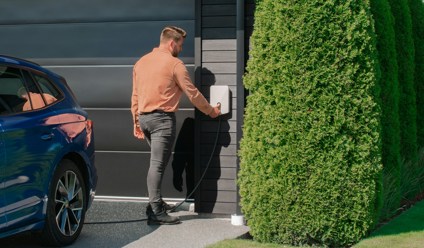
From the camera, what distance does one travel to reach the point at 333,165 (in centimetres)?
684

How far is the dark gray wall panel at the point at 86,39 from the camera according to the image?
9008mm

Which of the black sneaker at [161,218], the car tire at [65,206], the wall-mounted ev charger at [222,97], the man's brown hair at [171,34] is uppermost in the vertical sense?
the man's brown hair at [171,34]

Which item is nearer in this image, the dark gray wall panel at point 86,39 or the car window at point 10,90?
the car window at point 10,90

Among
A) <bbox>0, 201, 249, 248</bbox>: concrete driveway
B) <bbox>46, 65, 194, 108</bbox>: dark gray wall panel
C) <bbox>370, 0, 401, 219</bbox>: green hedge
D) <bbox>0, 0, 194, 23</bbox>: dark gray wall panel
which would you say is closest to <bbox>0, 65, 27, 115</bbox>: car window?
<bbox>0, 201, 249, 248</bbox>: concrete driveway

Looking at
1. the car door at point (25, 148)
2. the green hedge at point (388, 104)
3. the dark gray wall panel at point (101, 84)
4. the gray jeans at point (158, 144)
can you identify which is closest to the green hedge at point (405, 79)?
the green hedge at point (388, 104)

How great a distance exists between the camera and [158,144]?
780cm

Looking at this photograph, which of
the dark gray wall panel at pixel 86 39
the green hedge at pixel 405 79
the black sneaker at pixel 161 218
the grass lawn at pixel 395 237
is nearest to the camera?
the grass lawn at pixel 395 237

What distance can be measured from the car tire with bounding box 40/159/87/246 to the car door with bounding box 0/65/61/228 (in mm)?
161

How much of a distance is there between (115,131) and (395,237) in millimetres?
3557

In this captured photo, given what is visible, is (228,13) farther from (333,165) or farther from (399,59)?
(399,59)

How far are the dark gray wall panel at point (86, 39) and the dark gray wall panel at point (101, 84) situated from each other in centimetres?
17

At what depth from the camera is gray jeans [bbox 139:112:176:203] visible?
25.6 feet

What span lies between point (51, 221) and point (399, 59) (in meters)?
6.01

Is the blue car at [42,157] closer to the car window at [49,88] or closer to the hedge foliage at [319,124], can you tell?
the car window at [49,88]
